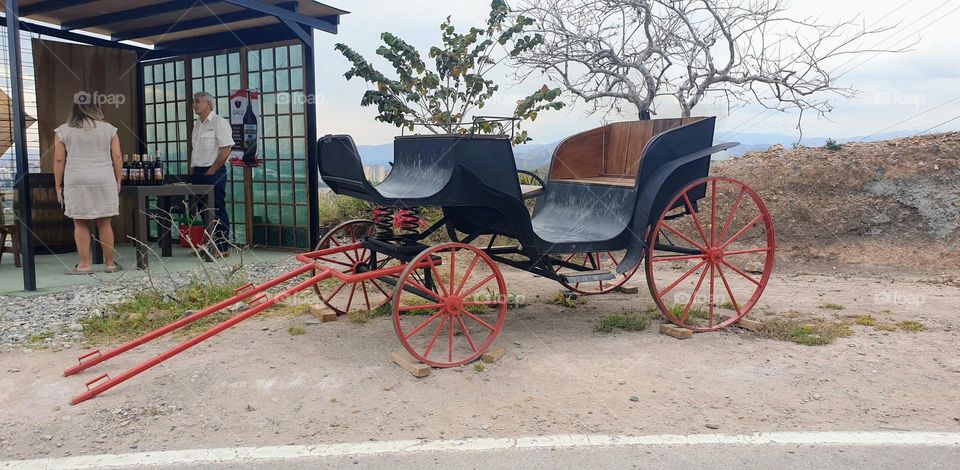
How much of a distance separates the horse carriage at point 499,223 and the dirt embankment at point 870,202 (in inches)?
131

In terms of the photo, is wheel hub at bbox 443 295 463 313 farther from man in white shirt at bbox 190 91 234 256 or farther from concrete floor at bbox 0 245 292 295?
man in white shirt at bbox 190 91 234 256

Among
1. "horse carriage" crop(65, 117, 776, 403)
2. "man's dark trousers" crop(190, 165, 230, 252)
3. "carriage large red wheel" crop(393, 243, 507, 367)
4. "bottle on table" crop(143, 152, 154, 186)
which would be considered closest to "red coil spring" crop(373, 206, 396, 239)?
"horse carriage" crop(65, 117, 776, 403)

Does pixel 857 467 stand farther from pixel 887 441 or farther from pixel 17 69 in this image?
pixel 17 69

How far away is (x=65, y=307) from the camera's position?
605 centimetres

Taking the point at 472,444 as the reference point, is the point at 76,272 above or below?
above

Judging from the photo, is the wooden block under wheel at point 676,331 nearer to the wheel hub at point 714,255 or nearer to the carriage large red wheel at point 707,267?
the carriage large red wheel at point 707,267

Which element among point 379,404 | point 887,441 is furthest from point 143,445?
point 887,441

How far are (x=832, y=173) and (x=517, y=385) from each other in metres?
8.27

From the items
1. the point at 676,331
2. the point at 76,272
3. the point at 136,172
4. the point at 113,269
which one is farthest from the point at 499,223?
the point at 136,172

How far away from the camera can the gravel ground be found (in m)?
5.24

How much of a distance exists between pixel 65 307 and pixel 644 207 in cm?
474

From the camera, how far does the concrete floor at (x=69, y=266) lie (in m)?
6.85

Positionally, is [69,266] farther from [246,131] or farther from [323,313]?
[323,313]

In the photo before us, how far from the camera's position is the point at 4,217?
8.15 metres
